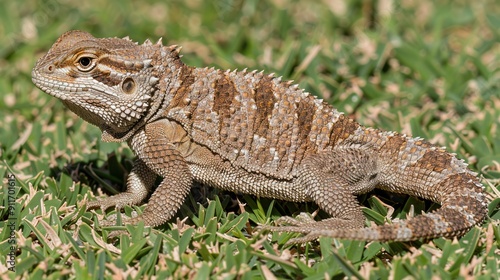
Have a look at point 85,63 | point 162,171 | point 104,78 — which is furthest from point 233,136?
point 85,63

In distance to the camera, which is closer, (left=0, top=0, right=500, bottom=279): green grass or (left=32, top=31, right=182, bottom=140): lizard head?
(left=0, top=0, right=500, bottom=279): green grass

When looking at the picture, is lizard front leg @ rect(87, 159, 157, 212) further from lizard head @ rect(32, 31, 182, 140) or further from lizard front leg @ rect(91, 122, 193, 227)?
lizard head @ rect(32, 31, 182, 140)

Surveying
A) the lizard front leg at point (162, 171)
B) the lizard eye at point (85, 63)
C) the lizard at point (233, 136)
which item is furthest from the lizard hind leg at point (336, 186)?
the lizard eye at point (85, 63)

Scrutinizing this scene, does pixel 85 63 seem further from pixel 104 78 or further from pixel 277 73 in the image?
pixel 277 73

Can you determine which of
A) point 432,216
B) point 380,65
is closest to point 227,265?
point 432,216

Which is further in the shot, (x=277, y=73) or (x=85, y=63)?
(x=277, y=73)

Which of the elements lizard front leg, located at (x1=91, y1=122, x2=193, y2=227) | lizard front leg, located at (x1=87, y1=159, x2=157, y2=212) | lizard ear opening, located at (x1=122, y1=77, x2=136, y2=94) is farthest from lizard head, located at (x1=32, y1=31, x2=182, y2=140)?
lizard front leg, located at (x1=87, y1=159, x2=157, y2=212)
